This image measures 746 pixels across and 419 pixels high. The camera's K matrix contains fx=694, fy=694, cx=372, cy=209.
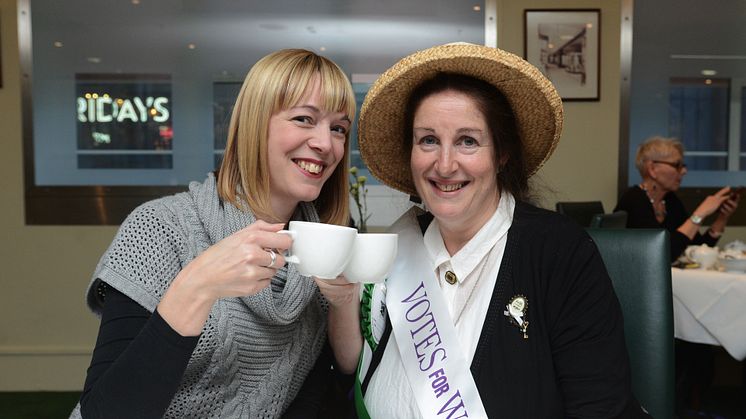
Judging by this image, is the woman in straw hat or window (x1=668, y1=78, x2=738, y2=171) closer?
the woman in straw hat

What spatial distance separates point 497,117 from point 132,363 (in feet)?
2.56

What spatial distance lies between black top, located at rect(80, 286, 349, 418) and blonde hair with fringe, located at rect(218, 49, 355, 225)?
0.30 metres

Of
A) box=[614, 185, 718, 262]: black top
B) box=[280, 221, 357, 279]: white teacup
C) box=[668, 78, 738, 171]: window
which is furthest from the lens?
box=[668, 78, 738, 171]: window

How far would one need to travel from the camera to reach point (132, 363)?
1.00 metres

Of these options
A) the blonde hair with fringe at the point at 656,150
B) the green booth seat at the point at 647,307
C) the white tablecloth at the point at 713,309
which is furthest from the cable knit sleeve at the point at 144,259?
the blonde hair with fringe at the point at 656,150

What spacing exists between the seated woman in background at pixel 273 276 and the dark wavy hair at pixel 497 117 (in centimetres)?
15

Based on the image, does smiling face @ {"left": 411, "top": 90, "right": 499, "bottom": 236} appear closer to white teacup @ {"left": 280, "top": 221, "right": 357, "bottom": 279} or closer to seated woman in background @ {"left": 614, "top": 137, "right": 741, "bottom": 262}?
white teacup @ {"left": 280, "top": 221, "right": 357, "bottom": 279}

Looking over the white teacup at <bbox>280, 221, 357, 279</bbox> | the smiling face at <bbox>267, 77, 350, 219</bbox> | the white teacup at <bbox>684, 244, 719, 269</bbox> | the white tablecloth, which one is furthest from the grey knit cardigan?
the white teacup at <bbox>684, 244, 719, 269</bbox>

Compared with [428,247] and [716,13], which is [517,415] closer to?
[428,247]

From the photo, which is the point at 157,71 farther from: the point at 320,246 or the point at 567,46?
the point at 320,246

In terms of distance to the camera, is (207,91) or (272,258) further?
(207,91)

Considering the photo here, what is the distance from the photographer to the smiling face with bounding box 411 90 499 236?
127 centimetres

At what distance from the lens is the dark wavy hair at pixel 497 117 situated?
1.32 metres

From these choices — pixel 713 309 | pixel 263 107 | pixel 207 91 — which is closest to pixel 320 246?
pixel 263 107
